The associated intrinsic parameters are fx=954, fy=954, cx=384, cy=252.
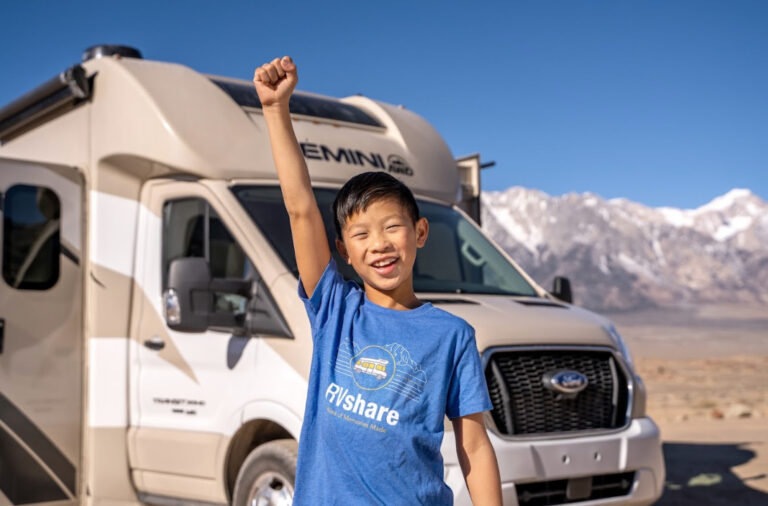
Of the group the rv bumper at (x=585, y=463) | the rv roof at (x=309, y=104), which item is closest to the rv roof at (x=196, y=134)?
the rv roof at (x=309, y=104)

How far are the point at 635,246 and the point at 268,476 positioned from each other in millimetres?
142140

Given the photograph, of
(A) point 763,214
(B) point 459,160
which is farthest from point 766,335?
(A) point 763,214

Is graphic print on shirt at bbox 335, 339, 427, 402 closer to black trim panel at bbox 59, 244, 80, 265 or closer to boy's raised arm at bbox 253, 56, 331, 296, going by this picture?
boy's raised arm at bbox 253, 56, 331, 296

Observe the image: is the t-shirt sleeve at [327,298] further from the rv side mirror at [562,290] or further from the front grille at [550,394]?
the rv side mirror at [562,290]

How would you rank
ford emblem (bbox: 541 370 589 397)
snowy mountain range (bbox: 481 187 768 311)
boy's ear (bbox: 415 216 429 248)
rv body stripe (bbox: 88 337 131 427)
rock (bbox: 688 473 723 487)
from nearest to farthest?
1. boy's ear (bbox: 415 216 429 248)
2. ford emblem (bbox: 541 370 589 397)
3. rv body stripe (bbox: 88 337 131 427)
4. rock (bbox: 688 473 723 487)
5. snowy mountain range (bbox: 481 187 768 311)

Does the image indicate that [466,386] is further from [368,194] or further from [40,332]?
[40,332]

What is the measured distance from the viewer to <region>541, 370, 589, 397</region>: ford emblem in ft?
16.7

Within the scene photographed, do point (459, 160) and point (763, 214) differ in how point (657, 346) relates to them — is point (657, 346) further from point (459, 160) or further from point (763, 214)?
point (763, 214)

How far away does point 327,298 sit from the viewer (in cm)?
290

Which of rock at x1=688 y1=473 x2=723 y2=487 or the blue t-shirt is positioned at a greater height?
the blue t-shirt

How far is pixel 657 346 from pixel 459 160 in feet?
180

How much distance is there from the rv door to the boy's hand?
→ 3685 millimetres

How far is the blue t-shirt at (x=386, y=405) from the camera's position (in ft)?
8.66

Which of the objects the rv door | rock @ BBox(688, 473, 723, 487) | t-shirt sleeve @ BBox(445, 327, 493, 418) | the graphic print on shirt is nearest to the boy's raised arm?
the graphic print on shirt
